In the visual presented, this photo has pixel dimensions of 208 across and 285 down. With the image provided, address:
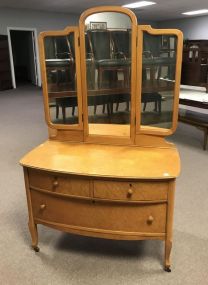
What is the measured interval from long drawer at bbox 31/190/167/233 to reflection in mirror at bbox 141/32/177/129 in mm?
543

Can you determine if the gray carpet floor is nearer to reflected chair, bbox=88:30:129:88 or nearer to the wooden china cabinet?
the wooden china cabinet

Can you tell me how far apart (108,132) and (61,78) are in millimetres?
471

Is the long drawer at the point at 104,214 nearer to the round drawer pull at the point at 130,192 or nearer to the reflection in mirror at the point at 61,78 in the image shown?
the round drawer pull at the point at 130,192

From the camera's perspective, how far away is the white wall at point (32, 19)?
780 cm

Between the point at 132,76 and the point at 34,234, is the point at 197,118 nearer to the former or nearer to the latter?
the point at 132,76

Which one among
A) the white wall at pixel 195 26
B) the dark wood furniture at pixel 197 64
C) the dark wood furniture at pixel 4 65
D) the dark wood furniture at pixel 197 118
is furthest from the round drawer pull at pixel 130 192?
the white wall at pixel 195 26

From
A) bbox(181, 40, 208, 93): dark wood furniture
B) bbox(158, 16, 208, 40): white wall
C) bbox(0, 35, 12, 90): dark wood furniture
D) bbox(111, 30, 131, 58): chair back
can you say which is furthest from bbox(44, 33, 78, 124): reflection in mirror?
bbox(158, 16, 208, 40): white wall

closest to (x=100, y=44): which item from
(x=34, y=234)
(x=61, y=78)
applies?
(x=61, y=78)

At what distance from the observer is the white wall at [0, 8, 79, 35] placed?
780 cm

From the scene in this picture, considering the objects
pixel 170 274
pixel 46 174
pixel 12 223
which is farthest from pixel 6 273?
pixel 170 274

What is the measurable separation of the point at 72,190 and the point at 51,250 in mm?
561

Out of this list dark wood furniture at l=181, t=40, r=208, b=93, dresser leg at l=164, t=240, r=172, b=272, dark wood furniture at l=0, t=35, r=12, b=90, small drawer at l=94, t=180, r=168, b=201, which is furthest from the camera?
dark wood furniture at l=0, t=35, r=12, b=90

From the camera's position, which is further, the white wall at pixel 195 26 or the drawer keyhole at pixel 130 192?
the white wall at pixel 195 26

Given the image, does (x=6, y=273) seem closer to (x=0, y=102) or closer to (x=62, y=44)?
(x=62, y=44)
